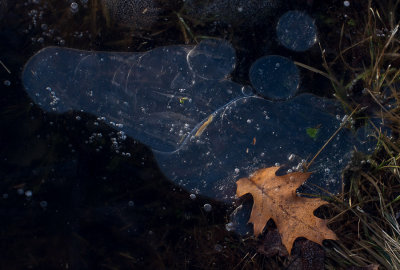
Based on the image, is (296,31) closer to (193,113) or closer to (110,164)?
(193,113)

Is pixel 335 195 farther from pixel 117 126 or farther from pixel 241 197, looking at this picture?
pixel 117 126

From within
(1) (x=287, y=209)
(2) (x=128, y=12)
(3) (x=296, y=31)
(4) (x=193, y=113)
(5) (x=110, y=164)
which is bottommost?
(1) (x=287, y=209)

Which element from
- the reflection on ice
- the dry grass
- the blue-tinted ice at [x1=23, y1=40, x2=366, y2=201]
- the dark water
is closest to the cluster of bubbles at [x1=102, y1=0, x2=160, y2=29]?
the dark water

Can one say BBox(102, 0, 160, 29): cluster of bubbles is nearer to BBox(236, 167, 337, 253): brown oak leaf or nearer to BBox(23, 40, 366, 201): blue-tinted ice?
BBox(23, 40, 366, 201): blue-tinted ice

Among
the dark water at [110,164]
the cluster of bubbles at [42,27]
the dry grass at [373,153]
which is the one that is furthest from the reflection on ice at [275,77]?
the cluster of bubbles at [42,27]

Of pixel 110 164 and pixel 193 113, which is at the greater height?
pixel 193 113

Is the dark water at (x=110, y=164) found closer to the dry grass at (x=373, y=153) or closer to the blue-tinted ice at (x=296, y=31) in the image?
the blue-tinted ice at (x=296, y=31)

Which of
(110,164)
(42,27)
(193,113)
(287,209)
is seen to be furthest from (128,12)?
(287,209)
